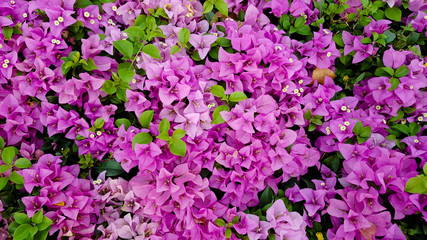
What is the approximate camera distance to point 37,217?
4.86 ft

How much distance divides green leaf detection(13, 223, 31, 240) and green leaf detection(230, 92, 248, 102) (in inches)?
43.0

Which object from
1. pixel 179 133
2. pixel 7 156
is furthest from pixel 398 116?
pixel 7 156

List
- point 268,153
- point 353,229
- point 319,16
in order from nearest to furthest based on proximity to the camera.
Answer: point 353,229
point 268,153
point 319,16

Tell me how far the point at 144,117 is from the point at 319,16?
1.28 meters

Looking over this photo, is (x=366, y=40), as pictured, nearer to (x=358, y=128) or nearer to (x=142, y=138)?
(x=358, y=128)

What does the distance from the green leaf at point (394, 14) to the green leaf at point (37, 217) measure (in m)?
2.18

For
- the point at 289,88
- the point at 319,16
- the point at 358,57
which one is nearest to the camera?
the point at 289,88

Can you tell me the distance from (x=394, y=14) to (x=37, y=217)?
7.37ft

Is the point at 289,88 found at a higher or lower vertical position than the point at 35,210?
higher

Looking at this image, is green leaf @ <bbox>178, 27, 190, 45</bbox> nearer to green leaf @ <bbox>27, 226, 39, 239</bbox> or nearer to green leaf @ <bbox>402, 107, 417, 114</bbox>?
green leaf @ <bbox>27, 226, 39, 239</bbox>

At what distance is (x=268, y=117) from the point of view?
165 cm

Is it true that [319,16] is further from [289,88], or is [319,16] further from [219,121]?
[219,121]

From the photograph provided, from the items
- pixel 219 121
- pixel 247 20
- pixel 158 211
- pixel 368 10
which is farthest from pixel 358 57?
pixel 158 211

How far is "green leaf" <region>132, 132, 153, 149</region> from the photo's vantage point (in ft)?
5.03
